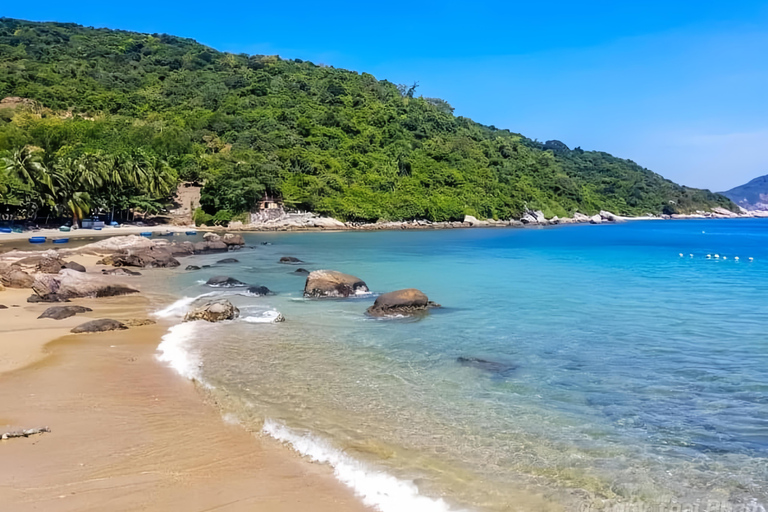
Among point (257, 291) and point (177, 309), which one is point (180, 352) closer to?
point (177, 309)

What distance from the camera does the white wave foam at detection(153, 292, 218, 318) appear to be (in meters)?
15.1

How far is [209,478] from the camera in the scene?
5.70 metres

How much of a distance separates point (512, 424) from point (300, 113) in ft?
308

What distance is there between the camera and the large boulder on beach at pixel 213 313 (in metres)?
14.2

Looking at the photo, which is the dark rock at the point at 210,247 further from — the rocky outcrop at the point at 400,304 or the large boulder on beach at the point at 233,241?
the rocky outcrop at the point at 400,304

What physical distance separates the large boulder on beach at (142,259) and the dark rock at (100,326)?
1493 cm

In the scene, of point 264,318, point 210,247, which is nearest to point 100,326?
point 264,318

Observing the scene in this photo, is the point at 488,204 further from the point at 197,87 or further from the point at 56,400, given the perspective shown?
the point at 56,400

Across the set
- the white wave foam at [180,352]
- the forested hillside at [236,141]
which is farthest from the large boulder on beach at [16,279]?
the forested hillside at [236,141]

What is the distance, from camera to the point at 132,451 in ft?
20.6

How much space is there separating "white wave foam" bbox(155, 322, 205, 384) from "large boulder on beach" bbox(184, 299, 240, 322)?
64 centimetres

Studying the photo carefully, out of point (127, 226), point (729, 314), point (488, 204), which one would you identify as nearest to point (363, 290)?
point (729, 314)

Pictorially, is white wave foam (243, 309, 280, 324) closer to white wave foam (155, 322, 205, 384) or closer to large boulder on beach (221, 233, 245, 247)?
white wave foam (155, 322, 205, 384)

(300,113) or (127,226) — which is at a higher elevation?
(300,113)
